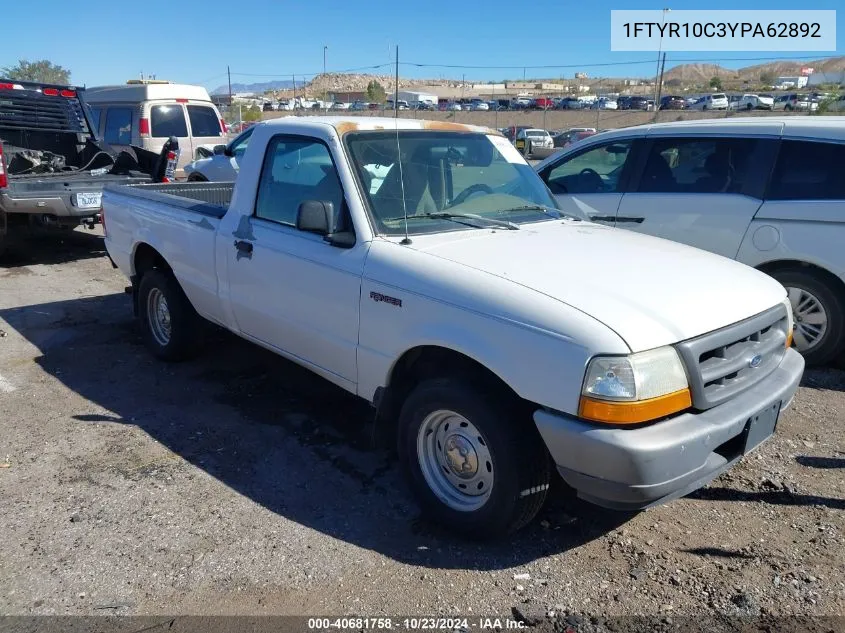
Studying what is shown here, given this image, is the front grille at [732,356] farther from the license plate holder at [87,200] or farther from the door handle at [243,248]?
the license plate holder at [87,200]

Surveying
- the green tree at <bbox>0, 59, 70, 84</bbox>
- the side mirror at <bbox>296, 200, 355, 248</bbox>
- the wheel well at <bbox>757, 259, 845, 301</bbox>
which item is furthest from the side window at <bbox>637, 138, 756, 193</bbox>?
the green tree at <bbox>0, 59, 70, 84</bbox>

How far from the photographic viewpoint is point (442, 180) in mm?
4137

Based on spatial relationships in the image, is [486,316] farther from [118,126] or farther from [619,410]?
[118,126]

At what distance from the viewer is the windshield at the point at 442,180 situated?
12.5 feet

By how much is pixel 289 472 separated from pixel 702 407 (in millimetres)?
2253

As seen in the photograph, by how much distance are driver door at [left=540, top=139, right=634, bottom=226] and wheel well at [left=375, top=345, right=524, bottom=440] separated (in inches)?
128

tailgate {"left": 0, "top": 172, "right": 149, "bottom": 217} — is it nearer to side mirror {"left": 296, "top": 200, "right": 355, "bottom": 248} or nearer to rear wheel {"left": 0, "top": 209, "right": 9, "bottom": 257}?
rear wheel {"left": 0, "top": 209, "right": 9, "bottom": 257}

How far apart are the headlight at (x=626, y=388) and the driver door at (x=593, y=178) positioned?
3.73 meters

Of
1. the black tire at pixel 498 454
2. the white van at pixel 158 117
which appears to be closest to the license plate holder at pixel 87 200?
the white van at pixel 158 117

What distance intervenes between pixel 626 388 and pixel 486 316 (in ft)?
2.12

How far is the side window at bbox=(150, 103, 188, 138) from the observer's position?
1325 centimetres

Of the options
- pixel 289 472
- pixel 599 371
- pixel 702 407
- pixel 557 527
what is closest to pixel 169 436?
pixel 289 472

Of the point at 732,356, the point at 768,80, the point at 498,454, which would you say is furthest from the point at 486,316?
the point at 768,80

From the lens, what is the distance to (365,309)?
354 cm
